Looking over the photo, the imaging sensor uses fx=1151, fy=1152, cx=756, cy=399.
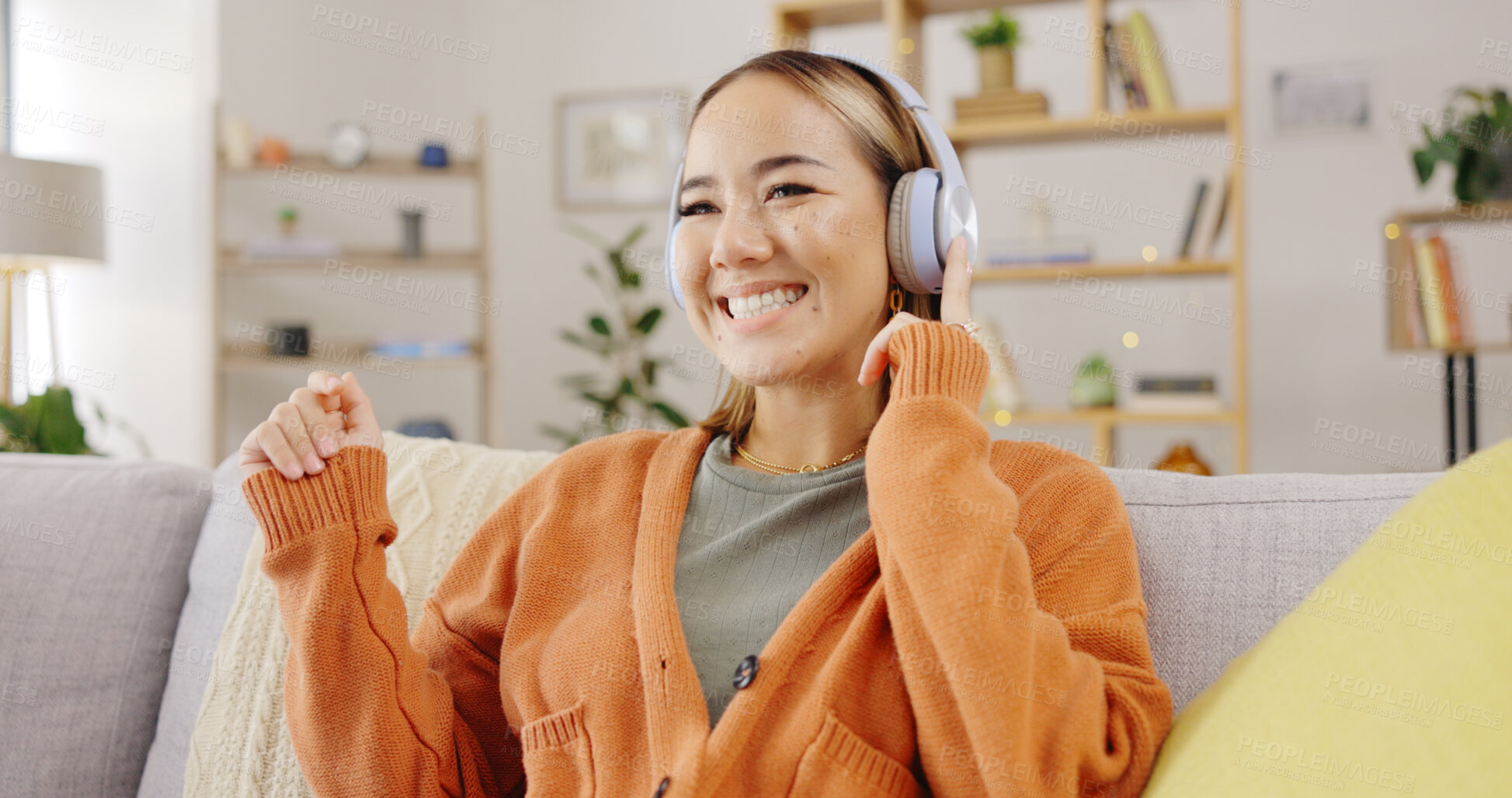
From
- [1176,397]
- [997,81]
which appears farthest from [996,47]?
[1176,397]

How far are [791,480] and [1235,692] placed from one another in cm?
44

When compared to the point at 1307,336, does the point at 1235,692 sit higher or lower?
lower

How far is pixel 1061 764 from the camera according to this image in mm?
834

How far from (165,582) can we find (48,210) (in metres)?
2.20

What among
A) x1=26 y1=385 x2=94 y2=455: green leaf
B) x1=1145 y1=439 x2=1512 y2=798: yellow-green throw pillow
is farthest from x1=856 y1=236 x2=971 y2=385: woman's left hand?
x1=26 y1=385 x2=94 y2=455: green leaf

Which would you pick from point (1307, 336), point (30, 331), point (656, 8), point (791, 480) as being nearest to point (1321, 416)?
point (1307, 336)

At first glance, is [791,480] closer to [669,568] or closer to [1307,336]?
[669,568]

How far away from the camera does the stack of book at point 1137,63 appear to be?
319cm

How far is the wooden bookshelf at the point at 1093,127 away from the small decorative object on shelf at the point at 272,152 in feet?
5.51

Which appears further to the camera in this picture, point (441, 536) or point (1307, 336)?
point (1307, 336)

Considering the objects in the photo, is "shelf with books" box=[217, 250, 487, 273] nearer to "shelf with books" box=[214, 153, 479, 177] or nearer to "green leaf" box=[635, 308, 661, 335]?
"shelf with books" box=[214, 153, 479, 177]

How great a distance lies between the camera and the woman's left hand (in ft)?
3.26

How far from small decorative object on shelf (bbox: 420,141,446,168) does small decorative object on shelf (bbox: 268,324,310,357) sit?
27.1 inches

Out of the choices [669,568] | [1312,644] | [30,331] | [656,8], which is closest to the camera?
[1312,644]
